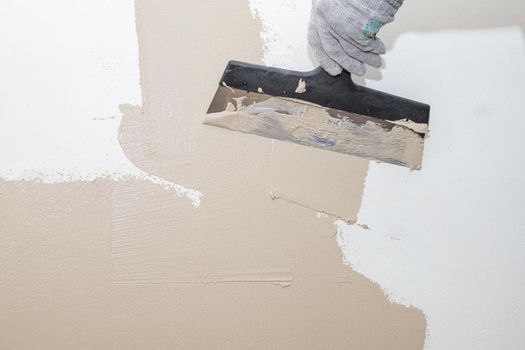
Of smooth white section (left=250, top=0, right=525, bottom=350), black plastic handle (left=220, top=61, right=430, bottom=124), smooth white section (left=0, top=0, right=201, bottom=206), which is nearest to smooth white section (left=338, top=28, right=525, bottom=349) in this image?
smooth white section (left=250, top=0, right=525, bottom=350)

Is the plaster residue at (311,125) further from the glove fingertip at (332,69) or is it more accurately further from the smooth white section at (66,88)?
the smooth white section at (66,88)

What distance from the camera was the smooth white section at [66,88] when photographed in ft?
3.84

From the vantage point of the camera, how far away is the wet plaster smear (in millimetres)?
1103

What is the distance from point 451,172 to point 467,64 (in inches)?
11.0

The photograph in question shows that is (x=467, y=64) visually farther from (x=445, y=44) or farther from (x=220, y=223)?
(x=220, y=223)

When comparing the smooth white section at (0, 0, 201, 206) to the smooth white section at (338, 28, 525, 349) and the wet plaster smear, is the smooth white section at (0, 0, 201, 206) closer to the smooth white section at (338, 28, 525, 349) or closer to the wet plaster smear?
the wet plaster smear

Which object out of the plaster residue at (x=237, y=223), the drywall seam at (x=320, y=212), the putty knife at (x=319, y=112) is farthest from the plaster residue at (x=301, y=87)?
the drywall seam at (x=320, y=212)

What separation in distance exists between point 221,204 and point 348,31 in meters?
0.44

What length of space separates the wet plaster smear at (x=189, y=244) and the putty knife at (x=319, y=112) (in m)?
0.03

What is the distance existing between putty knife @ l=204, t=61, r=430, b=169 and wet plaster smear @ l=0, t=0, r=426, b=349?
0.03 m

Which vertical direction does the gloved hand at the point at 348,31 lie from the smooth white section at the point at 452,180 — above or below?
above

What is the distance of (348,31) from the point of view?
107 centimetres

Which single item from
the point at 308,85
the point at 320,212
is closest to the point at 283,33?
the point at 308,85

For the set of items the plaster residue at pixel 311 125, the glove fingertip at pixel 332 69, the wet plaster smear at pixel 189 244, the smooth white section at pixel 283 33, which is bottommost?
the wet plaster smear at pixel 189 244
